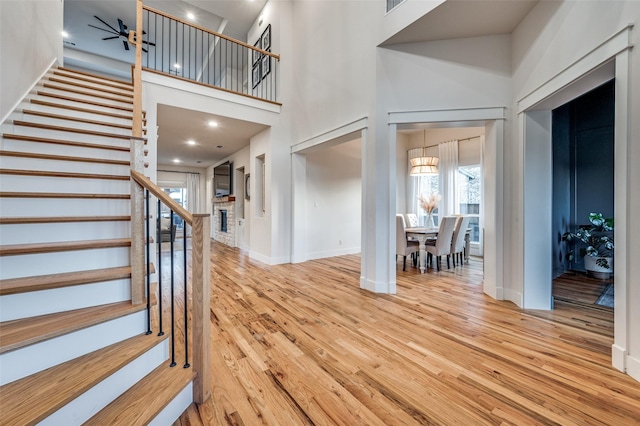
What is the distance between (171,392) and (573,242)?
5949mm

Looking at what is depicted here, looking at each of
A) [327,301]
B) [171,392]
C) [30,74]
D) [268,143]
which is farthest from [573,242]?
[30,74]

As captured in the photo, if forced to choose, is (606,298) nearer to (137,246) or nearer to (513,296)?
(513,296)

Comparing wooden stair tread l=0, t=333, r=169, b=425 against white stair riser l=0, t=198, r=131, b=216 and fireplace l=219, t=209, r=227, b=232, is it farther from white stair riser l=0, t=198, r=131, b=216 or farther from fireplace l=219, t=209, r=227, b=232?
fireplace l=219, t=209, r=227, b=232

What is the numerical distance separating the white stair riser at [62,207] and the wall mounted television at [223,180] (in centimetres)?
519

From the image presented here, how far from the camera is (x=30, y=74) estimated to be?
2.88m

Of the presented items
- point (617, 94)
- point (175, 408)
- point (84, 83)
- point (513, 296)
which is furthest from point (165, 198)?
point (84, 83)

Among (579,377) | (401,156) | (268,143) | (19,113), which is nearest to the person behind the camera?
(579,377)

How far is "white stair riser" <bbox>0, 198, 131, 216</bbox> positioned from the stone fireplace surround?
4855 mm

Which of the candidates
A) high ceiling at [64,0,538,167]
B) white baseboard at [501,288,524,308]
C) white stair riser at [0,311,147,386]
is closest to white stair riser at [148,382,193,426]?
white stair riser at [0,311,147,386]

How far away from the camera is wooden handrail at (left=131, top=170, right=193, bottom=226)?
139 centimetres

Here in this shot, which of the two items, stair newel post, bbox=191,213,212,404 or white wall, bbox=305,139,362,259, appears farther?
white wall, bbox=305,139,362,259

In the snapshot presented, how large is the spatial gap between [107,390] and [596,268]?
5.86m

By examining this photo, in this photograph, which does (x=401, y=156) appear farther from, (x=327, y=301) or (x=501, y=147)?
(x=327, y=301)

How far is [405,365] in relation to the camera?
1.81 m
